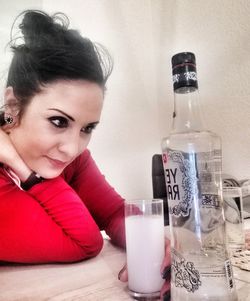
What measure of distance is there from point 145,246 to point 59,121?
36 centimetres

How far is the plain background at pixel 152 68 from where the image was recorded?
1.25 m

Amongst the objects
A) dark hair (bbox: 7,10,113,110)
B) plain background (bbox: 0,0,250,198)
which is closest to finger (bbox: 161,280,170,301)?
dark hair (bbox: 7,10,113,110)

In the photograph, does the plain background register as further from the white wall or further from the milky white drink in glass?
the milky white drink in glass

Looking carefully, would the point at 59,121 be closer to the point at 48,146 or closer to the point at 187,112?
the point at 48,146

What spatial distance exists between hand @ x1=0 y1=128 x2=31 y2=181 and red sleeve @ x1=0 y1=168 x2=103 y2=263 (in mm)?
38

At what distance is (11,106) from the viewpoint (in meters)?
0.71

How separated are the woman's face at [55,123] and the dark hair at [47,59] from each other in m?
0.03

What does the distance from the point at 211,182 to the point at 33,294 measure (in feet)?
0.94

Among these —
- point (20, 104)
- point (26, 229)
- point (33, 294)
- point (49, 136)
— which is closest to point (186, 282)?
point (33, 294)

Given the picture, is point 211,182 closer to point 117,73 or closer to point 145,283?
point 145,283

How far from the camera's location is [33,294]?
40 cm

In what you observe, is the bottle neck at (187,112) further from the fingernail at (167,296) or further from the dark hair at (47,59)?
the dark hair at (47,59)

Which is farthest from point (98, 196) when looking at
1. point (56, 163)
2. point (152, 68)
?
point (152, 68)

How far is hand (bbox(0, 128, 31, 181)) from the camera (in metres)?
0.65
